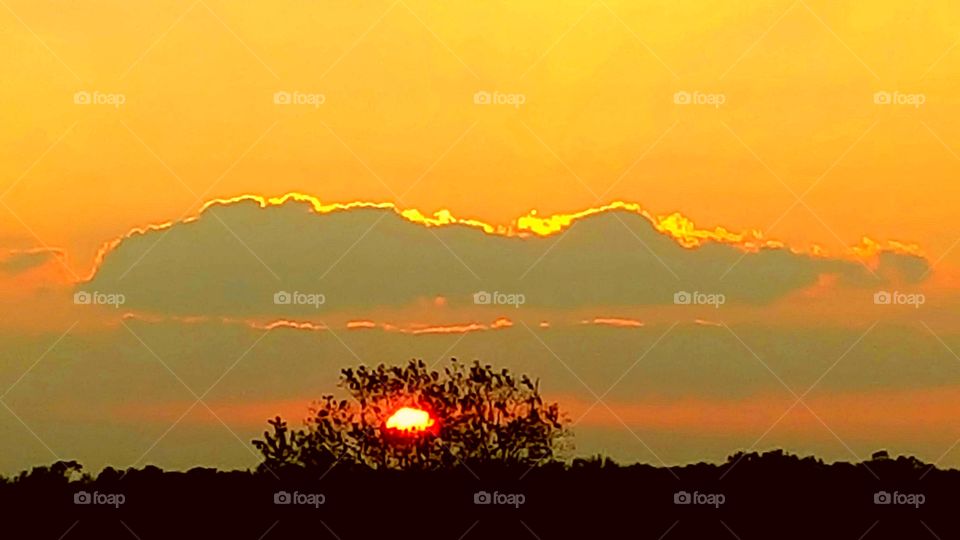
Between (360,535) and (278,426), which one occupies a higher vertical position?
(278,426)

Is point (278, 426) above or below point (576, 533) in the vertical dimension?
above

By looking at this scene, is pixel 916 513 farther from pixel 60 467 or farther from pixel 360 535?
pixel 60 467

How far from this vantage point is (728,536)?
111 feet

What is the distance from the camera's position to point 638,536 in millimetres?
33938

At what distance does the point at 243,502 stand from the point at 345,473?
2.18 m

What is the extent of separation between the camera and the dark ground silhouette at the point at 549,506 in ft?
111

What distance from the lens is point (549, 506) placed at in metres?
33.9

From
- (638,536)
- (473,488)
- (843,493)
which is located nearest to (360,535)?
(473,488)

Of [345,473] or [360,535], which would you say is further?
[345,473]

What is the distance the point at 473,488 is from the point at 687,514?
360 cm

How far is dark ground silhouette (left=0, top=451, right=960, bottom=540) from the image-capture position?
111 feet

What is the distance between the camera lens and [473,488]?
34.6 meters

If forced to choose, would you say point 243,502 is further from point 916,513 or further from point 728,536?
point 916,513

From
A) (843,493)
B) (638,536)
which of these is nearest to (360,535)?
(638,536)
